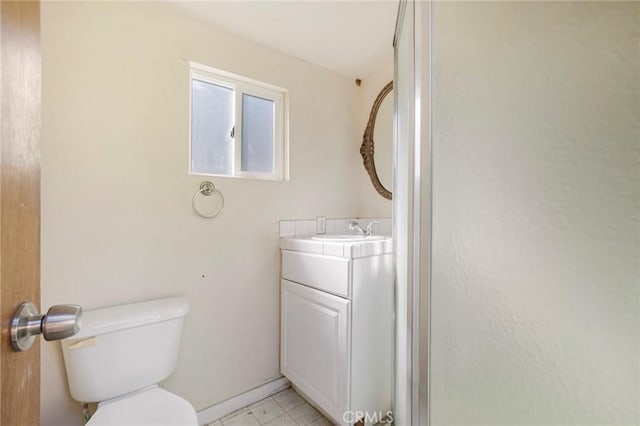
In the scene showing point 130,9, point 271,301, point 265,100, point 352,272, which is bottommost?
point 271,301

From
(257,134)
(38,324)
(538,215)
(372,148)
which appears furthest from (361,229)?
(38,324)

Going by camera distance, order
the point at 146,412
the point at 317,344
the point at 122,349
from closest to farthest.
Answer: the point at 146,412 < the point at 122,349 < the point at 317,344

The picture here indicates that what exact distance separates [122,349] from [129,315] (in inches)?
5.1

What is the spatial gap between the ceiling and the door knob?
1.43 metres

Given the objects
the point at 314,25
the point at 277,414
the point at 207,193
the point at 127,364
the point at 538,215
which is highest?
the point at 314,25

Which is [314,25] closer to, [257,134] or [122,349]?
[257,134]

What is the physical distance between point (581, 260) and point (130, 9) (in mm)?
1774

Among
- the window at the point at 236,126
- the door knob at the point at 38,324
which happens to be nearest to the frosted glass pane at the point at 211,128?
the window at the point at 236,126

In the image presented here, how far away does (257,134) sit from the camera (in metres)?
1.66

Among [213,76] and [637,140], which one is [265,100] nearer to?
[213,76]

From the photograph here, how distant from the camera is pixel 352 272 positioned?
47.3 inches

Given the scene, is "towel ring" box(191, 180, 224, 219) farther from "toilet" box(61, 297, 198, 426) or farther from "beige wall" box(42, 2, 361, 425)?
"toilet" box(61, 297, 198, 426)

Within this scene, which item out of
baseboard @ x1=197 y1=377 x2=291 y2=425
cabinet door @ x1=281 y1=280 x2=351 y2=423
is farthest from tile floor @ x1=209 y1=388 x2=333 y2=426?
cabinet door @ x1=281 y1=280 x2=351 y2=423

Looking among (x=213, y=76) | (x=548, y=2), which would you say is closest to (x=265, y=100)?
(x=213, y=76)
